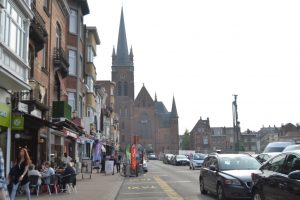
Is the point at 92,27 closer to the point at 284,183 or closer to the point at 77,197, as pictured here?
the point at 77,197

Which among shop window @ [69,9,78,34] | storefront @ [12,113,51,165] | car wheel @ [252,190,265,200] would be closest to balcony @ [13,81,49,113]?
storefront @ [12,113,51,165]

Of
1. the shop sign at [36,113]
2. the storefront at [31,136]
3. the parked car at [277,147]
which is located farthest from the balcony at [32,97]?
the parked car at [277,147]

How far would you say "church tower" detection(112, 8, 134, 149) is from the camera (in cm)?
12262

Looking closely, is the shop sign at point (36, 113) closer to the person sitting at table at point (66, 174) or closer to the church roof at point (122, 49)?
the person sitting at table at point (66, 174)

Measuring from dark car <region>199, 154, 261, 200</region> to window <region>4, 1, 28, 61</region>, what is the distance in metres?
8.36

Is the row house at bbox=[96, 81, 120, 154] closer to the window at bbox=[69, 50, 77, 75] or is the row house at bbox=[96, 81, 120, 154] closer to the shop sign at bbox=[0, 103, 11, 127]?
the window at bbox=[69, 50, 77, 75]

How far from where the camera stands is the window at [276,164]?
9469mm

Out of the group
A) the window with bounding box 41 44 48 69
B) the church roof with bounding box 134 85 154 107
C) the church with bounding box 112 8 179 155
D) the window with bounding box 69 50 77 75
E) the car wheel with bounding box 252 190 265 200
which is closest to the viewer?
the car wheel with bounding box 252 190 265 200

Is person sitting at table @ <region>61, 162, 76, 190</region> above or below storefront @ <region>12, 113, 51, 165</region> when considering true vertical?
below

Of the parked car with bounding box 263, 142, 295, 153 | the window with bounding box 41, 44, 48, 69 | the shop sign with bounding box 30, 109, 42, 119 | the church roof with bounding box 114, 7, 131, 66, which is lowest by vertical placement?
the parked car with bounding box 263, 142, 295, 153

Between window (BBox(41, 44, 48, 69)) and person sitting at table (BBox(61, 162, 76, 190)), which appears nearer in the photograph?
person sitting at table (BBox(61, 162, 76, 190))

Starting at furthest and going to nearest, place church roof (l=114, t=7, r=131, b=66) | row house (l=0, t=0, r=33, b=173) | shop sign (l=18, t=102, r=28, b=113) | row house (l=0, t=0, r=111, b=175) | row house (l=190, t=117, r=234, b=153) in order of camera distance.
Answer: row house (l=190, t=117, r=234, b=153), church roof (l=114, t=7, r=131, b=66), shop sign (l=18, t=102, r=28, b=113), row house (l=0, t=0, r=111, b=175), row house (l=0, t=0, r=33, b=173)

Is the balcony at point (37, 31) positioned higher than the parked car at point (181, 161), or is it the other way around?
the balcony at point (37, 31)

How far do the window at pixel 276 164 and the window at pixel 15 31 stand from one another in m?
9.99
